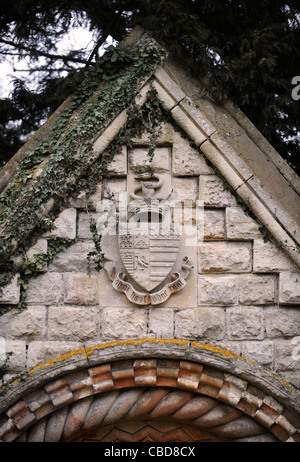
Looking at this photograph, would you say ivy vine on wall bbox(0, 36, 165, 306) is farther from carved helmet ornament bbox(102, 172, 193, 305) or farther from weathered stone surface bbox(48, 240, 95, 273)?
carved helmet ornament bbox(102, 172, 193, 305)

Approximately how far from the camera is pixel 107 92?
4.18 m

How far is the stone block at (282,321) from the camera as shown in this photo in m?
3.94

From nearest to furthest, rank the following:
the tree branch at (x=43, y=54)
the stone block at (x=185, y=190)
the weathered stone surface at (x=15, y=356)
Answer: the weathered stone surface at (x=15, y=356) < the stone block at (x=185, y=190) < the tree branch at (x=43, y=54)

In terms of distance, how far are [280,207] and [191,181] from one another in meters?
0.73

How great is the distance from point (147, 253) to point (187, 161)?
0.81 m

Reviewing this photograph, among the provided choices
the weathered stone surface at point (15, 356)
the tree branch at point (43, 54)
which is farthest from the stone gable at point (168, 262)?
the tree branch at point (43, 54)

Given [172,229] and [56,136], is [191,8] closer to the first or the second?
[56,136]

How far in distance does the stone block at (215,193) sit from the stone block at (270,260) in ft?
1.28

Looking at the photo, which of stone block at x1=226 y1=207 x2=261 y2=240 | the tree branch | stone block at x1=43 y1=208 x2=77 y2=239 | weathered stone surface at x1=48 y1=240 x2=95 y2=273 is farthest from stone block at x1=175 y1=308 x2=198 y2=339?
the tree branch

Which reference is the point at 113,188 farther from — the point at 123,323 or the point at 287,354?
the point at 287,354

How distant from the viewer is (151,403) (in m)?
3.85

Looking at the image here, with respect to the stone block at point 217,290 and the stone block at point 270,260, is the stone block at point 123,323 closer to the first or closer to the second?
the stone block at point 217,290

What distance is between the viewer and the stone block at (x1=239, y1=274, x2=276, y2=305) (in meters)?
3.96
